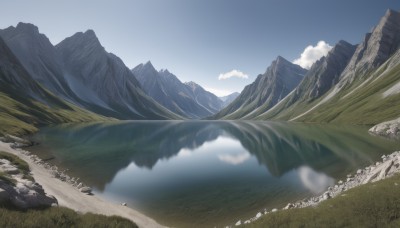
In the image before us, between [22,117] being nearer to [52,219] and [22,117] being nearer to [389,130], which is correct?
[52,219]

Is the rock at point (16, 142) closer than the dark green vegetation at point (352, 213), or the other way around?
the dark green vegetation at point (352, 213)

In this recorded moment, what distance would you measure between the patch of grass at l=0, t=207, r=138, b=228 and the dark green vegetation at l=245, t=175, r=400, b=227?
1069cm

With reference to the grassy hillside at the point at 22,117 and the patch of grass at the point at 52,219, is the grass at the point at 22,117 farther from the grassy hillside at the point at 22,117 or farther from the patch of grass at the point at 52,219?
the patch of grass at the point at 52,219

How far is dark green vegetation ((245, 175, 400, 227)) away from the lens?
20.0 metres

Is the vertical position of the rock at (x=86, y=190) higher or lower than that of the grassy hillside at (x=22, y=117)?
lower

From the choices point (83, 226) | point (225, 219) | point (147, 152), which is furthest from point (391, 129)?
point (83, 226)

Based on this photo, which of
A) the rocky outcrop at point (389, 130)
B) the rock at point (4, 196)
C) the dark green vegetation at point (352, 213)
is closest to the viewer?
the rock at point (4, 196)

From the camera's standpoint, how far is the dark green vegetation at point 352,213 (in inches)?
787

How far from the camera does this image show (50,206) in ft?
68.2

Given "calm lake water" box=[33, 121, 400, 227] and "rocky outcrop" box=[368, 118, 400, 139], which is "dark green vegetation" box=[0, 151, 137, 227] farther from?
"rocky outcrop" box=[368, 118, 400, 139]

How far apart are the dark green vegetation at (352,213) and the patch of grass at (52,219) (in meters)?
10.7

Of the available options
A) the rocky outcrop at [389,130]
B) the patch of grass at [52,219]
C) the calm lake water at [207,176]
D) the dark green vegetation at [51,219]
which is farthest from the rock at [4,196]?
the rocky outcrop at [389,130]

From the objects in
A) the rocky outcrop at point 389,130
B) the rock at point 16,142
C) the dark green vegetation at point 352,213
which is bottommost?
the dark green vegetation at point 352,213

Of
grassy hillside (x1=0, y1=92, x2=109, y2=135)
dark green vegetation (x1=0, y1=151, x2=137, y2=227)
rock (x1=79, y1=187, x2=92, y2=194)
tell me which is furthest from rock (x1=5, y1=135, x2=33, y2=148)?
dark green vegetation (x1=0, y1=151, x2=137, y2=227)
